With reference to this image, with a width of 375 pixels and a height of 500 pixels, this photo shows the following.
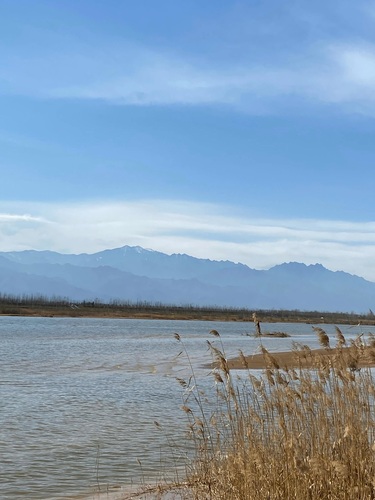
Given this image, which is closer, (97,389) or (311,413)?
(311,413)

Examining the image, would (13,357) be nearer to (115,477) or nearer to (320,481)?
(115,477)

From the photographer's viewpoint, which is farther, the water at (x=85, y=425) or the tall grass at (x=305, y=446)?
the water at (x=85, y=425)

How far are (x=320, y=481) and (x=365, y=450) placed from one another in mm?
666

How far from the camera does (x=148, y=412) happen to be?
1599cm

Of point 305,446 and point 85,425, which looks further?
point 85,425

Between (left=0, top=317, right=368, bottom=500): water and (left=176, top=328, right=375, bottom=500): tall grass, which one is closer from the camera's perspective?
(left=176, top=328, right=375, bottom=500): tall grass

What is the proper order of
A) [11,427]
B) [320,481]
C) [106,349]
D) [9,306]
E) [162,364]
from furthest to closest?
[9,306]
[106,349]
[162,364]
[11,427]
[320,481]

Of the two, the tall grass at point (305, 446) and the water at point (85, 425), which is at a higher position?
the tall grass at point (305, 446)

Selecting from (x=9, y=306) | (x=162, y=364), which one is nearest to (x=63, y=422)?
(x=162, y=364)

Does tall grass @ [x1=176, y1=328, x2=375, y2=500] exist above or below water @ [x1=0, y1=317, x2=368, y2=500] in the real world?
above

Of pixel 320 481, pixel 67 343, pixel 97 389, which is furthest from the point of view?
pixel 67 343

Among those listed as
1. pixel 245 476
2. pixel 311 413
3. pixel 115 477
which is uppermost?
pixel 311 413

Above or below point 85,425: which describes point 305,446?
above

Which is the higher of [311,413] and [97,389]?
[311,413]
